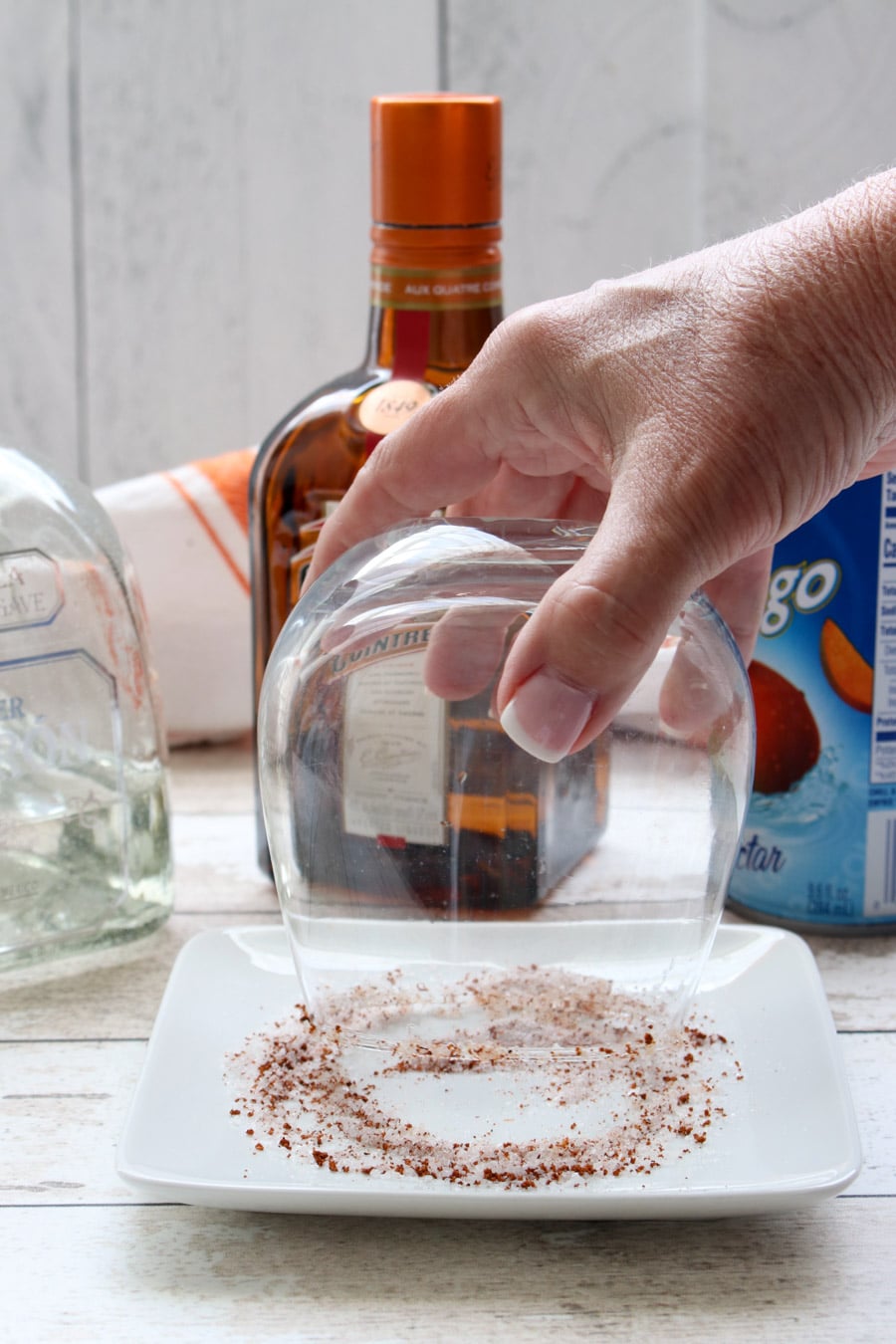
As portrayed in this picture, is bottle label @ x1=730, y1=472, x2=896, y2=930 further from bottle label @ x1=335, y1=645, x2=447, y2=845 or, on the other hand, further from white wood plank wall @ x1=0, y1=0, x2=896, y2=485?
white wood plank wall @ x1=0, y1=0, x2=896, y2=485

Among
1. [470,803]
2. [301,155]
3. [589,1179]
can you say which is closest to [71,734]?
[470,803]

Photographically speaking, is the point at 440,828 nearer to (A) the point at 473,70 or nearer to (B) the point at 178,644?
(B) the point at 178,644

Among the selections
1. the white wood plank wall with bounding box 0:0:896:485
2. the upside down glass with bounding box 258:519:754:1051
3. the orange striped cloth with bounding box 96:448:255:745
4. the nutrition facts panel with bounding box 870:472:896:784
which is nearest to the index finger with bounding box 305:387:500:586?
the upside down glass with bounding box 258:519:754:1051

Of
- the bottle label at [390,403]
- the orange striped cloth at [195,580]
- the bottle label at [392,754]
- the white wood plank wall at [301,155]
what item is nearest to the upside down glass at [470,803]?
the bottle label at [392,754]

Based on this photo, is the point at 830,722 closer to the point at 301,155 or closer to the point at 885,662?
the point at 885,662

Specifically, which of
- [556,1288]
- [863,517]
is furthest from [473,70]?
[556,1288]
